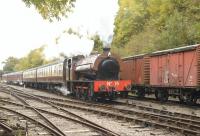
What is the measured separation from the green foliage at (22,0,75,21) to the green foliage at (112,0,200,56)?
66.0ft

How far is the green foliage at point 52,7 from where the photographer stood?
11.1 m

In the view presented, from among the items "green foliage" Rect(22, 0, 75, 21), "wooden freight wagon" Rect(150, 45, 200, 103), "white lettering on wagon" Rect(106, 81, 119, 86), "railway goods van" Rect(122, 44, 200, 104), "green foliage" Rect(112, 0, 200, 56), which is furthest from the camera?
"green foliage" Rect(112, 0, 200, 56)

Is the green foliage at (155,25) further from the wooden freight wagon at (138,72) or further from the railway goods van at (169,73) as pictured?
the railway goods van at (169,73)

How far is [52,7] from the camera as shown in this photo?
11.3m

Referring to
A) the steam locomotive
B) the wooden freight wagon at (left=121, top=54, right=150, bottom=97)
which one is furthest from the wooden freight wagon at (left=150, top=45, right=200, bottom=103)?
the steam locomotive

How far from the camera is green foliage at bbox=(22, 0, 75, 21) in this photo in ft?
36.3

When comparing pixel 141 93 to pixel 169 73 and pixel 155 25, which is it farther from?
pixel 155 25

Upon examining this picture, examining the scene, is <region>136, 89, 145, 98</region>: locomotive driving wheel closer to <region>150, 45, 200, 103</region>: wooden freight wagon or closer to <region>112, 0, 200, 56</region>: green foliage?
<region>150, 45, 200, 103</region>: wooden freight wagon

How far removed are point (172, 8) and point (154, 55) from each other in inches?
722

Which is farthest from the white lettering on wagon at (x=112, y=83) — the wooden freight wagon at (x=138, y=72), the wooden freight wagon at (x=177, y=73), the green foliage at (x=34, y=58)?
the green foliage at (x=34, y=58)

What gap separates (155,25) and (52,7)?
33.5m

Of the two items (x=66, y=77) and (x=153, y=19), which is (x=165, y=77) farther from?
(x=153, y=19)

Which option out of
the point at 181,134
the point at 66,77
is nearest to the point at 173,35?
the point at 66,77

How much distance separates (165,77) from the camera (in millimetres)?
22891
